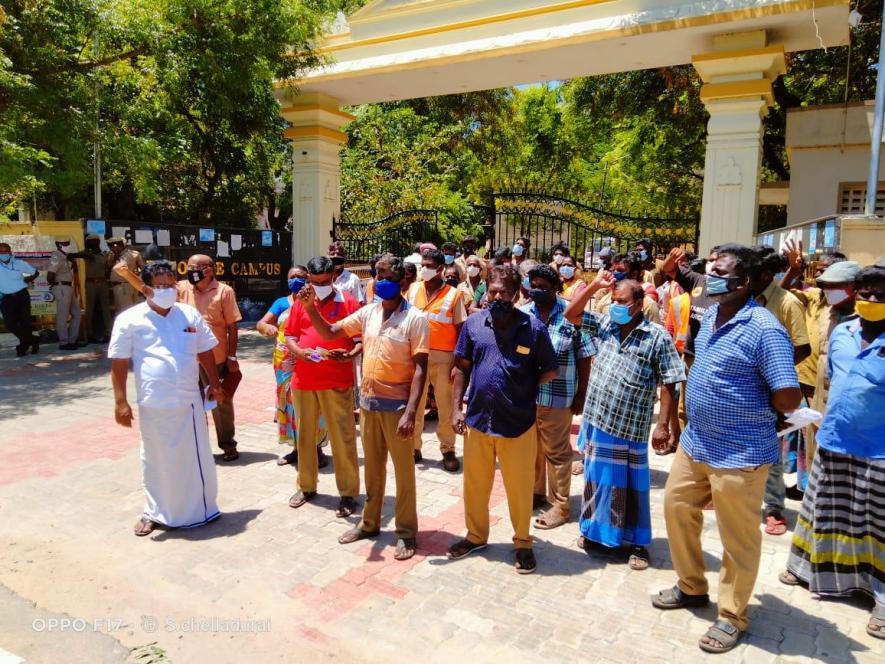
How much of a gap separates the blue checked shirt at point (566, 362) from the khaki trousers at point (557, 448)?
8 cm

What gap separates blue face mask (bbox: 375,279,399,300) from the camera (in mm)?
4125

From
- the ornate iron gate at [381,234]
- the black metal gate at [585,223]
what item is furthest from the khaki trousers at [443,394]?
the ornate iron gate at [381,234]

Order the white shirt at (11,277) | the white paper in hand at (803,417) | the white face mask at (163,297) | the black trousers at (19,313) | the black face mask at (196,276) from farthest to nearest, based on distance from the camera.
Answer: the black trousers at (19,313)
the white shirt at (11,277)
the black face mask at (196,276)
the white face mask at (163,297)
the white paper in hand at (803,417)

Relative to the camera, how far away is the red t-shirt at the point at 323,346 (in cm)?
464

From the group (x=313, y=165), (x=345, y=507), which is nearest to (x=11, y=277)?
(x=313, y=165)

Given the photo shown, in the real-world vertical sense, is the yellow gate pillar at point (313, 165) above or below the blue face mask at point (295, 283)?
above

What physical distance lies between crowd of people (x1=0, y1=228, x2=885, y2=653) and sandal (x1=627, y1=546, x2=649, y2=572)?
0.05ft

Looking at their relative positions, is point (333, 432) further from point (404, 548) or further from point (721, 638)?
point (721, 638)

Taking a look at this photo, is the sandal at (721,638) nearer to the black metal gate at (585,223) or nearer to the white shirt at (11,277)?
the black metal gate at (585,223)

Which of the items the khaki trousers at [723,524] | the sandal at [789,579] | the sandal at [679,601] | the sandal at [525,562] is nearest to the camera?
the khaki trousers at [723,524]

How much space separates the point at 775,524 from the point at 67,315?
11.4 meters

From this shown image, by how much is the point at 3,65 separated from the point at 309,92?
197 inches

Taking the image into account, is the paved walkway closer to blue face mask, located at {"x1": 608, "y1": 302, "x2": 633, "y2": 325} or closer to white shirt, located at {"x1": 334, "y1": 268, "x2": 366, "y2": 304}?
blue face mask, located at {"x1": 608, "y1": 302, "x2": 633, "y2": 325}

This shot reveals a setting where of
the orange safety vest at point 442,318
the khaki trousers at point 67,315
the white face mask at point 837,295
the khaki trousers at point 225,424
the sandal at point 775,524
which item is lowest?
the sandal at point 775,524
